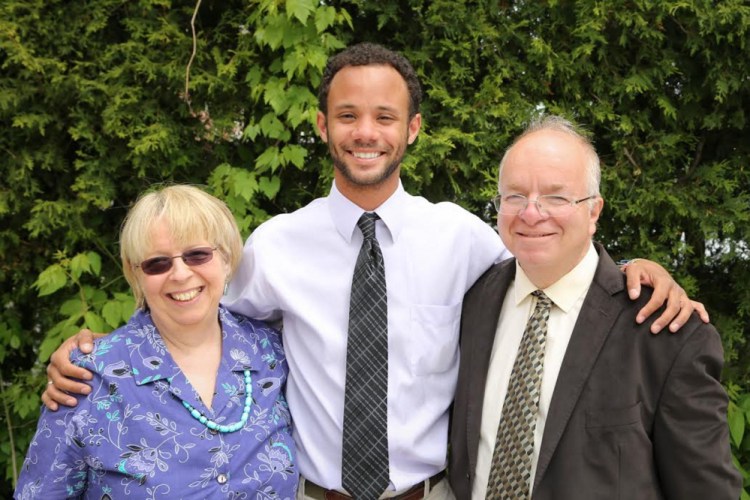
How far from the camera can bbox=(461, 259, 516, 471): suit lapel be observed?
2.40m

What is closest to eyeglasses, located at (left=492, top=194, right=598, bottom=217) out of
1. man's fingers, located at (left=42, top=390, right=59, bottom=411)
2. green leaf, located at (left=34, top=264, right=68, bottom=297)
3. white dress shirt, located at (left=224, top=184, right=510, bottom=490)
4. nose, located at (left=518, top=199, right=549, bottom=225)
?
nose, located at (left=518, top=199, right=549, bottom=225)

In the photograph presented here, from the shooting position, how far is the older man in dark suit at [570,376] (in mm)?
2096

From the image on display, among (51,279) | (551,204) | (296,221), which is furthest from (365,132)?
(51,279)

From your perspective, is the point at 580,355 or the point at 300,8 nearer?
the point at 580,355

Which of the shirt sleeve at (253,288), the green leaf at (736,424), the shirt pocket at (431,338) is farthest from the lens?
the green leaf at (736,424)

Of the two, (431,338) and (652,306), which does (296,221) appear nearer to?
(431,338)

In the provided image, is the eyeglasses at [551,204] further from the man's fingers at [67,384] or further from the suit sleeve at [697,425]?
the man's fingers at [67,384]

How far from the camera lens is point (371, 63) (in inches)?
106

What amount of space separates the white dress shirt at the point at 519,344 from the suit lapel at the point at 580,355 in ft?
0.18

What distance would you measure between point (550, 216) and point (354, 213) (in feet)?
2.42

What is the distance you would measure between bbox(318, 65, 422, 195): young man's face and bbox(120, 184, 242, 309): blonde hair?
1.59 ft

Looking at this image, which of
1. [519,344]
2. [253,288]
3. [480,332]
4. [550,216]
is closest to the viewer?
[550,216]

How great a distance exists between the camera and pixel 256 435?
239cm

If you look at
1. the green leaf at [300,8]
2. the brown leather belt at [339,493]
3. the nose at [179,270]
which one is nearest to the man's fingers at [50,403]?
the nose at [179,270]
